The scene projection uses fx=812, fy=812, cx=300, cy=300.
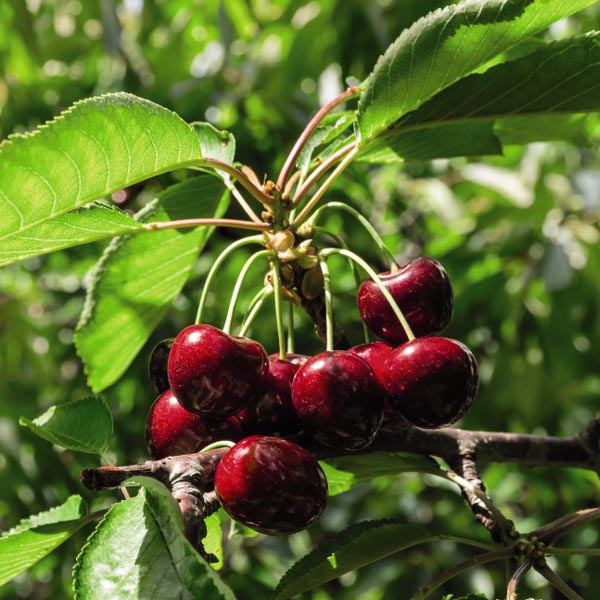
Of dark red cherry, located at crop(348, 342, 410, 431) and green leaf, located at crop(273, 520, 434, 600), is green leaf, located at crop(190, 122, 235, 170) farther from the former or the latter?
green leaf, located at crop(273, 520, 434, 600)

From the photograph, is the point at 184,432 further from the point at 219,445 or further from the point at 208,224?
the point at 208,224

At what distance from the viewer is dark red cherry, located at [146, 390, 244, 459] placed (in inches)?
40.1

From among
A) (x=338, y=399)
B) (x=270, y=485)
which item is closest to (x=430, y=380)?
(x=338, y=399)

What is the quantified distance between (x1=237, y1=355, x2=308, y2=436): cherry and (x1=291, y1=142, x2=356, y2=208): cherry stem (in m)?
0.29

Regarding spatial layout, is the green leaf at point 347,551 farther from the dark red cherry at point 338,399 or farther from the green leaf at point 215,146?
the green leaf at point 215,146

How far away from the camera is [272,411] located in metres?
1.01

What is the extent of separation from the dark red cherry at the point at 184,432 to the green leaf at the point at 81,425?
0.07m

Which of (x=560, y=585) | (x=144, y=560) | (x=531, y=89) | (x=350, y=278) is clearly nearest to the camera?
(x=144, y=560)

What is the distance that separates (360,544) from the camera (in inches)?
42.6

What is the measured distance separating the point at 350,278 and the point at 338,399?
4.96 ft

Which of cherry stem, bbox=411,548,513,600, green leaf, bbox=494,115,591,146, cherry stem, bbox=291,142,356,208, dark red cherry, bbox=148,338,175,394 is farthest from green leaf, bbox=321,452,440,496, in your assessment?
green leaf, bbox=494,115,591,146

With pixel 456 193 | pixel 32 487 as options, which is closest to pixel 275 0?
pixel 456 193

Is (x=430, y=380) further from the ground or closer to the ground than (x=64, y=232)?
closer to the ground

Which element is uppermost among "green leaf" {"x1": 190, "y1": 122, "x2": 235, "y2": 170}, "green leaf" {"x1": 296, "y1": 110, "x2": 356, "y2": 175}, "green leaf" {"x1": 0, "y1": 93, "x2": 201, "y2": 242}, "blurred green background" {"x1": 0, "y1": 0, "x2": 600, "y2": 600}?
"green leaf" {"x1": 0, "y1": 93, "x2": 201, "y2": 242}
